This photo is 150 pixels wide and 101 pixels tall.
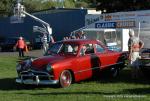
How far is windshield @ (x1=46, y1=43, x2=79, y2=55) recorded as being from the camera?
A: 50.4 feet

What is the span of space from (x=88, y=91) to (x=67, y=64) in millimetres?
1612

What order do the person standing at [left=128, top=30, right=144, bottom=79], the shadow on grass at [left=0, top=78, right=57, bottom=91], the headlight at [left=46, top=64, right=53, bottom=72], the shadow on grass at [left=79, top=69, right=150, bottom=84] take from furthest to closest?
1. the person standing at [left=128, top=30, right=144, bottom=79]
2. the shadow on grass at [left=79, top=69, right=150, bottom=84]
3. the shadow on grass at [left=0, top=78, right=57, bottom=91]
4. the headlight at [left=46, top=64, right=53, bottom=72]

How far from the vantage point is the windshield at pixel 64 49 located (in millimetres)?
15359

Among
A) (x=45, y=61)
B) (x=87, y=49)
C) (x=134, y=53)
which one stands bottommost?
(x=45, y=61)

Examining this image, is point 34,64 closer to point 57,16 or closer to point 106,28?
point 106,28

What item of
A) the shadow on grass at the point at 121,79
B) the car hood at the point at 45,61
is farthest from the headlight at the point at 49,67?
the shadow on grass at the point at 121,79

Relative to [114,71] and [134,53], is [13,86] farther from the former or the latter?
[134,53]

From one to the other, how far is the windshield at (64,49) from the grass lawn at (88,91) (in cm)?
111

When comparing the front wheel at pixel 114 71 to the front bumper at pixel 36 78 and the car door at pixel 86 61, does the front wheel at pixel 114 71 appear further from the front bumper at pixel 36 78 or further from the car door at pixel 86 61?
the front bumper at pixel 36 78

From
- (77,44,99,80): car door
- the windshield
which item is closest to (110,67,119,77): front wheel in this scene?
(77,44,99,80): car door

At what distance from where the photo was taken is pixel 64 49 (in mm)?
15523

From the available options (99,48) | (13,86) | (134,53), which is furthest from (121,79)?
(13,86)

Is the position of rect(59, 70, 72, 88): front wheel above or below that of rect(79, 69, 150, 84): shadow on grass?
above

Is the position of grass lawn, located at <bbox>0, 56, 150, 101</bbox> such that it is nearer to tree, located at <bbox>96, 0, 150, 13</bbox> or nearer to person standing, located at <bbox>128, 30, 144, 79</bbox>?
person standing, located at <bbox>128, 30, 144, 79</bbox>
